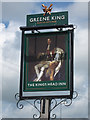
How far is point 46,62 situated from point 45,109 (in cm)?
253

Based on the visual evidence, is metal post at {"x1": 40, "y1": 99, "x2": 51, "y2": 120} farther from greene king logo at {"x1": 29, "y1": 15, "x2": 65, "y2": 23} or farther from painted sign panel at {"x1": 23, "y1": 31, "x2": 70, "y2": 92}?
greene king logo at {"x1": 29, "y1": 15, "x2": 65, "y2": 23}

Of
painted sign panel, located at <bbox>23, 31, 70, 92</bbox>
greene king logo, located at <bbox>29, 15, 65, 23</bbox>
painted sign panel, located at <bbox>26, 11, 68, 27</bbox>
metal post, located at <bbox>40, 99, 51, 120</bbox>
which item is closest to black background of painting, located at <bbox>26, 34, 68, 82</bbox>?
Result: painted sign panel, located at <bbox>23, 31, 70, 92</bbox>

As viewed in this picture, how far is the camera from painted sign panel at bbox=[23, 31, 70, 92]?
23609mm

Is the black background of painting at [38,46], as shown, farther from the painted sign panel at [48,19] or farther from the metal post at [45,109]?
the metal post at [45,109]

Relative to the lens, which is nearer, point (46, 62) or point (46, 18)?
point (46, 62)

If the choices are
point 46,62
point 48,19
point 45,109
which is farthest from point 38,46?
point 45,109

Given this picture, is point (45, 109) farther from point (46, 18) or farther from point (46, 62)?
point (46, 18)

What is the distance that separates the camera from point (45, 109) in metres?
23.4

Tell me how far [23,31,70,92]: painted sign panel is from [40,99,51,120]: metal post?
0.68 metres

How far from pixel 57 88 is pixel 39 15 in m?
4.24

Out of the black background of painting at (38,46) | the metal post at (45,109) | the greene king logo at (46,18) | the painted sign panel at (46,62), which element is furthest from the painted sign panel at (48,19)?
the metal post at (45,109)

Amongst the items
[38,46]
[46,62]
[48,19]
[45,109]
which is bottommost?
[45,109]

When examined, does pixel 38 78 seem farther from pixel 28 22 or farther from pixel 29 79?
pixel 28 22

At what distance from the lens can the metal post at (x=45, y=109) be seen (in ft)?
76.3
